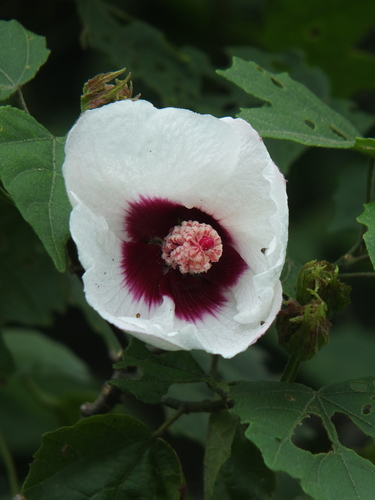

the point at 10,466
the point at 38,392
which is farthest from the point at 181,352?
the point at 38,392

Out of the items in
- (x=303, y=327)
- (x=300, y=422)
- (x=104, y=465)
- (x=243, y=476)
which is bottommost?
(x=243, y=476)

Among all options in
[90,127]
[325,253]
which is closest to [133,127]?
[90,127]

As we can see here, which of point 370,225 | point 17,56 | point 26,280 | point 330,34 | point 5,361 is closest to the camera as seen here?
point 370,225

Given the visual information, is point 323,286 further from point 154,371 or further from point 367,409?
point 154,371

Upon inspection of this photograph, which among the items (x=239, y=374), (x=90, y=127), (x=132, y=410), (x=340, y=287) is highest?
(x=90, y=127)

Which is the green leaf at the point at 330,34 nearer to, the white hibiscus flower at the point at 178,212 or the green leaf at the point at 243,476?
the white hibiscus flower at the point at 178,212

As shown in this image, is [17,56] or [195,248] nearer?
[195,248]

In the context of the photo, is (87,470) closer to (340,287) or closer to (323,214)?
(340,287)
